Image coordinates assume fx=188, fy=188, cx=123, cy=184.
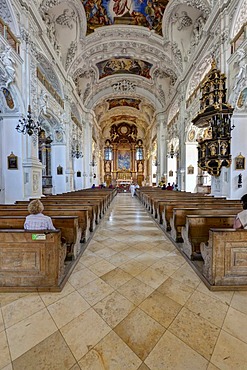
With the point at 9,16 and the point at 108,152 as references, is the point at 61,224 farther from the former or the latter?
the point at 108,152

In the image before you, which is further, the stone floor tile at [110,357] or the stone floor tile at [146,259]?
the stone floor tile at [146,259]

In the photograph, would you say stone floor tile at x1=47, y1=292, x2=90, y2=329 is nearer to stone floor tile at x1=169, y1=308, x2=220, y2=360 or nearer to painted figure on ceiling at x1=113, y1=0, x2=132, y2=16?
stone floor tile at x1=169, y1=308, x2=220, y2=360

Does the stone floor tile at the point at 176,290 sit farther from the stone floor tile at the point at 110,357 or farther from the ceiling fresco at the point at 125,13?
the ceiling fresco at the point at 125,13

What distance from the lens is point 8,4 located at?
5.48 metres

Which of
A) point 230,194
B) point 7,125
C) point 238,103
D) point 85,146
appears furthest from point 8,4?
point 85,146

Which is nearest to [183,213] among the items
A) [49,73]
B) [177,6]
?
[49,73]

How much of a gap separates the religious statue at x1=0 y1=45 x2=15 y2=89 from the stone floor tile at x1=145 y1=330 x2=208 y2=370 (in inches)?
273

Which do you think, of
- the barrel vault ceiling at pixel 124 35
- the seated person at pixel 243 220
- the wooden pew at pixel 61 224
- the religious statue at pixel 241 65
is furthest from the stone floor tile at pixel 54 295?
the barrel vault ceiling at pixel 124 35

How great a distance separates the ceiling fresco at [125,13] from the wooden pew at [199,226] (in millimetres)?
11479

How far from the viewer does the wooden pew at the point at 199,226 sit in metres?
3.08

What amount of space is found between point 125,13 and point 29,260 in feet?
42.2

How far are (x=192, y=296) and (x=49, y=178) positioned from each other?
1149 cm

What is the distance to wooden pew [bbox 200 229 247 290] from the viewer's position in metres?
2.33

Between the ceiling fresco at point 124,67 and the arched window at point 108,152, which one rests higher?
the ceiling fresco at point 124,67
